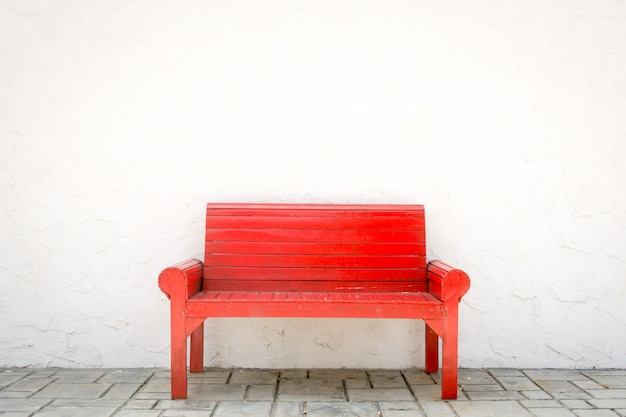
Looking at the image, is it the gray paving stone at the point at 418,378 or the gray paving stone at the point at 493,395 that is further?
the gray paving stone at the point at 418,378

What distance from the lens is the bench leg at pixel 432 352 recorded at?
383 centimetres

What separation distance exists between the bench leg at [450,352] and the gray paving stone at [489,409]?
0.26ft

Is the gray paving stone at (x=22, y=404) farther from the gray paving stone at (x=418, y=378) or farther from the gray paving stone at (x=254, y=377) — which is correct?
the gray paving stone at (x=418, y=378)

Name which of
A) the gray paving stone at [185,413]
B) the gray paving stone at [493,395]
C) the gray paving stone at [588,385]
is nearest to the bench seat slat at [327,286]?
the gray paving stone at [493,395]

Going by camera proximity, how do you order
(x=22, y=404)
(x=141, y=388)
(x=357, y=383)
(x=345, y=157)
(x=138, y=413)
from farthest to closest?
(x=345, y=157) < (x=357, y=383) < (x=141, y=388) < (x=22, y=404) < (x=138, y=413)

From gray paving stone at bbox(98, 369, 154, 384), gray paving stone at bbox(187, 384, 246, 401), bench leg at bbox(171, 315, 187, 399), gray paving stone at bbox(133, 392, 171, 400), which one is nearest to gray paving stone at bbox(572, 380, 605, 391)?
gray paving stone at bbox(187, 384, 246, 401)

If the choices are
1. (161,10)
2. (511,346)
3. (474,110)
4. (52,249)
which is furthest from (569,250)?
(52,249)

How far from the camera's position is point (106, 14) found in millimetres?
3924

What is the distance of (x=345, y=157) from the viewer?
395cm

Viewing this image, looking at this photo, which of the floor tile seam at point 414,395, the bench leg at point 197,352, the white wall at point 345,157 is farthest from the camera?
the white wall at point 345,157

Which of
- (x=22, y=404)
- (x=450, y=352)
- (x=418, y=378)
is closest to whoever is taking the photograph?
(x=22, y=404)

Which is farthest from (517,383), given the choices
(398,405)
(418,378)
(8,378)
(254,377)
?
(8,378)

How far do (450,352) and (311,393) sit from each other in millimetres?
861

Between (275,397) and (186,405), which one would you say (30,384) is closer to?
(186,405)
